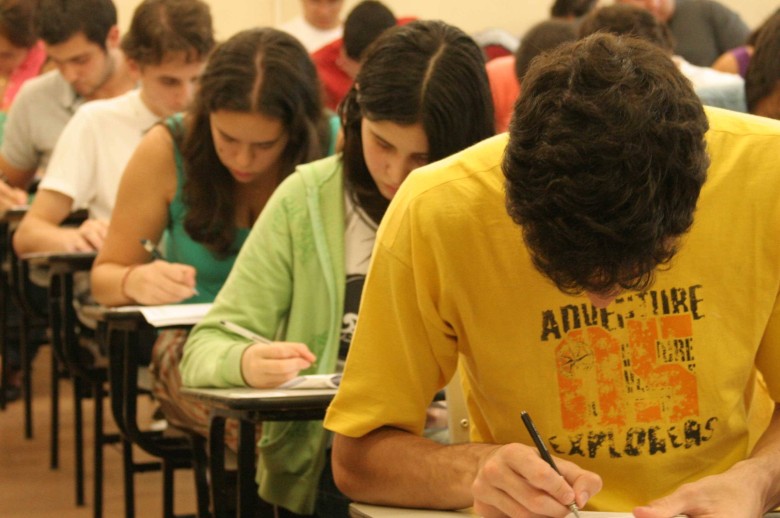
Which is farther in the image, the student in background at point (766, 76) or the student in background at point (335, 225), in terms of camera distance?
the student in background at point (766, 76)

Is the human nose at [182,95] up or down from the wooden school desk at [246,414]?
up

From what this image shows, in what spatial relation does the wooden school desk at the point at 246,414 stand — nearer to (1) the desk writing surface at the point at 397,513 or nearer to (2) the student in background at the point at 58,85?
(1) the desk writing surface at the point at 397,513

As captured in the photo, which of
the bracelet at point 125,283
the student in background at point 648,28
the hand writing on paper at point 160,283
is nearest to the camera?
the hand writing on paper at point 160,283

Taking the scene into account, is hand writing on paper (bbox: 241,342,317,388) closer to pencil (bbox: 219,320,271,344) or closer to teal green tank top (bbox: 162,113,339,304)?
pencil (bbox: 219,320,271,344)

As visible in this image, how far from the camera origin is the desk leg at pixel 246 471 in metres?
2.14

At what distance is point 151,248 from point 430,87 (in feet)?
3.72

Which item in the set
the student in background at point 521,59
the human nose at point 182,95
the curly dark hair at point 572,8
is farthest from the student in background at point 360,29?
the curly dark hair at point 572,8

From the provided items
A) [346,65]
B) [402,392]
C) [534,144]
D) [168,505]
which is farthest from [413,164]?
[346,65]

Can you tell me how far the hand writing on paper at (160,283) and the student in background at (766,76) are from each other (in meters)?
1.33

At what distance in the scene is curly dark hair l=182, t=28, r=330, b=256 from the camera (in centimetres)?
287

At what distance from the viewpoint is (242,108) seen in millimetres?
2873

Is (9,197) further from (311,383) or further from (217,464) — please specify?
(311,383)

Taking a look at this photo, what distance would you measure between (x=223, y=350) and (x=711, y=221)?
36.1 inches

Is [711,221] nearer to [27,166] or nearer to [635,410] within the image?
[635,410]
